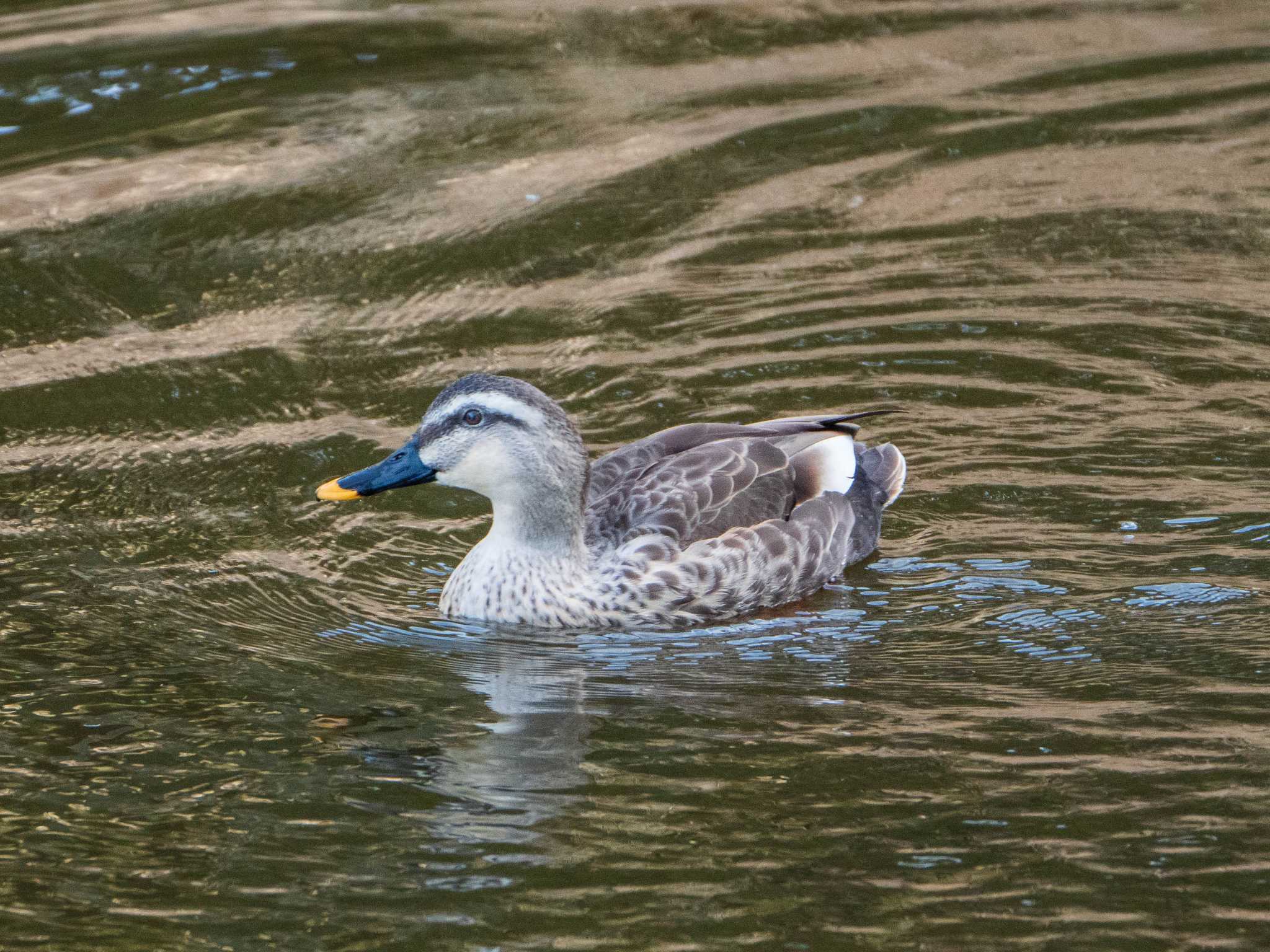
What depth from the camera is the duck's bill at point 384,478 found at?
817 centimetres

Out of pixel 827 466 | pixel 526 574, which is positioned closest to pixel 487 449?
pixel 526 574

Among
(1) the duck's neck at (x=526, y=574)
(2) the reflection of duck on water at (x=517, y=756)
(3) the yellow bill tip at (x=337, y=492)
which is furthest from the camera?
(1) the duck's neck at (x=526, y=574)

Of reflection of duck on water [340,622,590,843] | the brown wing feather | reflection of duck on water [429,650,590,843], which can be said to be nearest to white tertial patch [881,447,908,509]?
the brown wing feather

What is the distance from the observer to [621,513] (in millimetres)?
8828

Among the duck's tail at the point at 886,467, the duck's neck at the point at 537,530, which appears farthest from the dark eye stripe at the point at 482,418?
the duck's tail at the point at 886,467

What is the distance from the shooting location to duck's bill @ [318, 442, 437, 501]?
8.17 m

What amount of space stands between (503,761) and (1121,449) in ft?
14.3

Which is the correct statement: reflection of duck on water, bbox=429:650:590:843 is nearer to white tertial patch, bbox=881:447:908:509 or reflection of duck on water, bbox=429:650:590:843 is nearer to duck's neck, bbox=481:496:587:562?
duck's neck, bbox=481:496:587:562

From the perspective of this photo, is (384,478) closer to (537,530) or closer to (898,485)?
(537,530)

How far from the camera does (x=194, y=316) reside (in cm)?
1164

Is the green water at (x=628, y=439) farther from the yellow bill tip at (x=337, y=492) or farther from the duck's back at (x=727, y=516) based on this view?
the yellow bill tip at (x=337, y=492)

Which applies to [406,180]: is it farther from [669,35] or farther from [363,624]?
[363,624]

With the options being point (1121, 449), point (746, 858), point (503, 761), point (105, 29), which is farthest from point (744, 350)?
point (105, 29)

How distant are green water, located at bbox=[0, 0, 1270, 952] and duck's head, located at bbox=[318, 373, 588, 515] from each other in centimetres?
67
